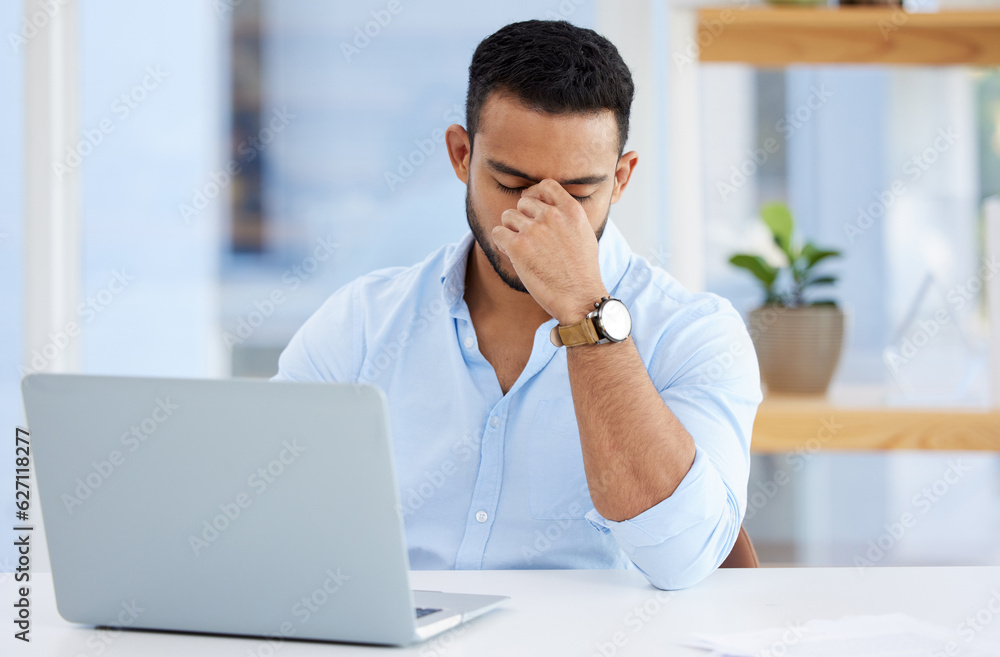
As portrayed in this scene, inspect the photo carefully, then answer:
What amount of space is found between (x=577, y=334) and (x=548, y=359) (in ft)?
0.59

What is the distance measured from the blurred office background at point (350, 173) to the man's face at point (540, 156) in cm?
123

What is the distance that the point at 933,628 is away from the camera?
862 millimetres

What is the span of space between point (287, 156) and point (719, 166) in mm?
1276

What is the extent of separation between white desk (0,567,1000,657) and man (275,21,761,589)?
0.08 meters

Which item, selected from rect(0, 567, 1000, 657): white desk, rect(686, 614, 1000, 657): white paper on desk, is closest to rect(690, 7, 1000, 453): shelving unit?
rect(0, 567, 1000, 657): white desk

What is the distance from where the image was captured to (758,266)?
2141 mm

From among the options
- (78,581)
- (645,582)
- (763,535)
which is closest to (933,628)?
(645,582)

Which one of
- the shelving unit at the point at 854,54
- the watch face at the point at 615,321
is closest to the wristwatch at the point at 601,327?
the watch face at the point at 615,321

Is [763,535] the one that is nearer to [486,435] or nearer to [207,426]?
[486,435]

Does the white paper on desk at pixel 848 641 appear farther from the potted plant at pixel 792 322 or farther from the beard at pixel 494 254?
the potted plant at pixel 792 322

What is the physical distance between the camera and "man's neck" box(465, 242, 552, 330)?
→ 1.47 metres

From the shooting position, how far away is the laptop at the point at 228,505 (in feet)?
2.51

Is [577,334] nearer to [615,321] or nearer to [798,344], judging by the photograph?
[615,321]

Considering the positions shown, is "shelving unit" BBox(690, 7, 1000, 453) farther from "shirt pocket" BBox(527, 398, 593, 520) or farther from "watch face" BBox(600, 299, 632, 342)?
"watch face" BBox(600, 299, 632, 342)
